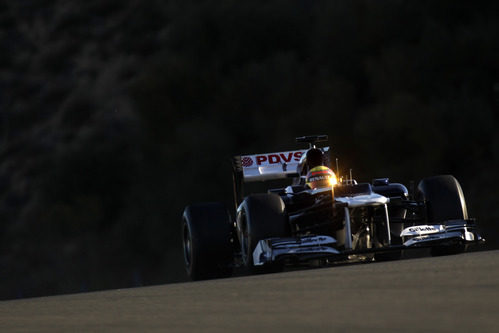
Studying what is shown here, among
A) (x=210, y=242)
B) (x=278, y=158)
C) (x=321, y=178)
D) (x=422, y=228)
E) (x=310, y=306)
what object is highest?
(x=310, y=306)

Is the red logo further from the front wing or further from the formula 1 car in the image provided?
the front wing

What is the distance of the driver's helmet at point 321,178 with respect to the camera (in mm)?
14195

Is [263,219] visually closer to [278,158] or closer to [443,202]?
[443,202]

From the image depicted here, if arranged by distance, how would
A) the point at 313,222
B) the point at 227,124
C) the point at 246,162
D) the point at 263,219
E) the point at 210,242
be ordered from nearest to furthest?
the point at 263,219 < the point at 313,222 < the point at 210,242 < the point at 246,162 < the point at 227,124

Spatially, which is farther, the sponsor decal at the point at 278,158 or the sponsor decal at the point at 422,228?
the sponsor decal at the point at 278,158

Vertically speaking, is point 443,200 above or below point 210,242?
above

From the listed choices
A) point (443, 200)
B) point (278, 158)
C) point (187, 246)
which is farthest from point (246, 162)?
point (443, 200)

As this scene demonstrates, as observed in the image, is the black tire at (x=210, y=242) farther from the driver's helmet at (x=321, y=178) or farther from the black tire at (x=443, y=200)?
the black tire at (x=443, y=200)

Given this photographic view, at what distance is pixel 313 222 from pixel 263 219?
0.93m

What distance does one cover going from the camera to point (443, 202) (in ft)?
46.3

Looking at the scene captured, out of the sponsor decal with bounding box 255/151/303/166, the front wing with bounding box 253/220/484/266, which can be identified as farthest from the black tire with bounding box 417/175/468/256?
the sponsor decal with bounding box 255/151/303/166

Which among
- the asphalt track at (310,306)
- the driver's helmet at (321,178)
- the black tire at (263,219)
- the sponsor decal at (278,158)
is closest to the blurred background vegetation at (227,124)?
the sponsor decal at (278,158)

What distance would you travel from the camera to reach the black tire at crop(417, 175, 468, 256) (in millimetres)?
14031

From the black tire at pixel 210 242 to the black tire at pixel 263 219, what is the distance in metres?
1.16
